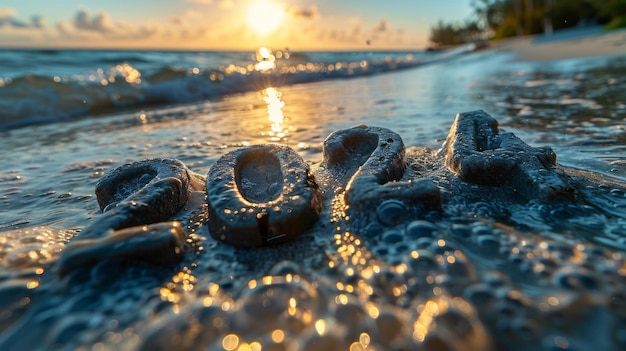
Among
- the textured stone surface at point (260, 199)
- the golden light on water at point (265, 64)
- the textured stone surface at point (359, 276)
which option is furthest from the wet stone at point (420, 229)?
the golden light on water at point (265, 64)

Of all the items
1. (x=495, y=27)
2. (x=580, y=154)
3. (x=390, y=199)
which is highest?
(x=495, y=27)

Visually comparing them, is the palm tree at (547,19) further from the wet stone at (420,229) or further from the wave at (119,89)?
the wet stone at (420,229)

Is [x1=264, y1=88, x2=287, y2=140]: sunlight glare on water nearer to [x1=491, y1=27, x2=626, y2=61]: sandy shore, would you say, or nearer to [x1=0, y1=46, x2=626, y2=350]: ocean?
[x1=0, y1=46, x2=626, y2=350]: ocean

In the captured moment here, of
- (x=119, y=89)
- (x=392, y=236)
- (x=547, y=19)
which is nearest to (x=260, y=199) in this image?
(x=392, y=236)

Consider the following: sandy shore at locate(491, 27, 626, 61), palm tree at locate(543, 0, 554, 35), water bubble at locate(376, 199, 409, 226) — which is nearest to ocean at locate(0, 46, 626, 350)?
water bubble at locate(376, 199, 409, 226)

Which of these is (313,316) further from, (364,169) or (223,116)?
(223,116)

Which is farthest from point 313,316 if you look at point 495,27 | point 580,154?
point 495,27

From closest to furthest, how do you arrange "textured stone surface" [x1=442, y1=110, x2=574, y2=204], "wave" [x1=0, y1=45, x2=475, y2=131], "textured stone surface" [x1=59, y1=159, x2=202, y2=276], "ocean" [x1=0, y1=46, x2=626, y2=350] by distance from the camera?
"ocean" [x1=0, y1=46, x2=626, y2=350], "textured stone surface" [x1=59, y1=159, x2=202, y2=276], "textured stone surface" [x1=442, y1=110, x2=574, y2=204], "wave" [x1=0, y1=45, x2=475, y2=131]

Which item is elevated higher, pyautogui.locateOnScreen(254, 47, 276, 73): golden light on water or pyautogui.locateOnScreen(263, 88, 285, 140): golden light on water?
pyautogui.locateOnScreen(254, 47, 276, 73): golden light on water
